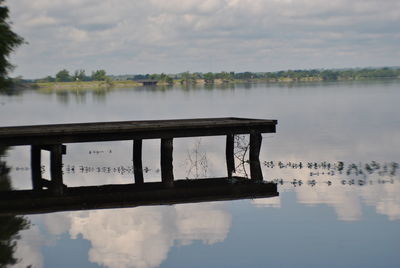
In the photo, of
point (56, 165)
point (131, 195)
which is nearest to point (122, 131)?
point (56, 165)

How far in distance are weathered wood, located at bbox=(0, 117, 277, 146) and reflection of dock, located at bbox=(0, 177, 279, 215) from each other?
202 cm

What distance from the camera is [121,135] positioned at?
85.7 feet

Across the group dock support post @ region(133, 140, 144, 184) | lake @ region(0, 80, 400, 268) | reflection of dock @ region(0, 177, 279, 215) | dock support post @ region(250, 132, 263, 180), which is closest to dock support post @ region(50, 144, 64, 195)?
lake @ region(0, 80, 400, 268)

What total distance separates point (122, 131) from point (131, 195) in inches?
157

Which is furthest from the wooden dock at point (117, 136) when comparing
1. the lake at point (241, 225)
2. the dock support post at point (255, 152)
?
the lake at point (241, 225)

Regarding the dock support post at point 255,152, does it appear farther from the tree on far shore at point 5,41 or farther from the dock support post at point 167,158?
the tree on far shore at point 5,41

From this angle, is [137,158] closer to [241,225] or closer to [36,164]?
[36,164]

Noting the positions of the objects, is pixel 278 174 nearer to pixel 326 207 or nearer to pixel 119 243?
pixel 326 207

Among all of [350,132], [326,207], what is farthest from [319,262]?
[350,132]

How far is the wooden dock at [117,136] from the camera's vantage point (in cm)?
2489

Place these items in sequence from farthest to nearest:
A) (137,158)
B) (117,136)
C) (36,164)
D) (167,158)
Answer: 1. (137,158)
2. (36,164)
3. (167,158)
4. (117,136)

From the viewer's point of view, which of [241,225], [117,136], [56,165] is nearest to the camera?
[241,225]

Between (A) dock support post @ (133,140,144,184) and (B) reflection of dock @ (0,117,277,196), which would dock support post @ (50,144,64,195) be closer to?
(B) reflection of dock @ (0,117,277,196)

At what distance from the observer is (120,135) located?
2609 centimetres
